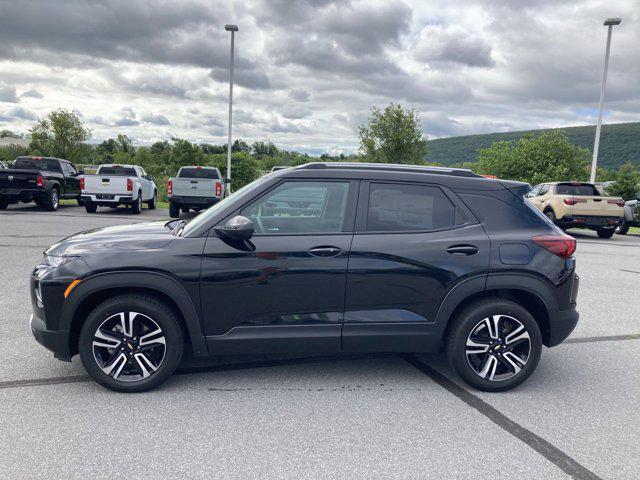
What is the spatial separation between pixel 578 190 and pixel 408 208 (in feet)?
46.7

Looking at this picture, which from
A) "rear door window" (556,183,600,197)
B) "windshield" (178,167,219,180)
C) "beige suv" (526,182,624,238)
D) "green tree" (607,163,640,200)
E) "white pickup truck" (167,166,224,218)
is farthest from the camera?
"green tree" (607,163,640,200)

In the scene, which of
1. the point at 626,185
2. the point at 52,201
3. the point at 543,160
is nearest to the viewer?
the point at 52,201

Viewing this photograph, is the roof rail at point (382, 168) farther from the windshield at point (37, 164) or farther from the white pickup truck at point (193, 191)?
the windshield at point (37, 164)

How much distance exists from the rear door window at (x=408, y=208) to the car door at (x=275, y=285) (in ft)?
0.79

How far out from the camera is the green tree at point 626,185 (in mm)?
28125

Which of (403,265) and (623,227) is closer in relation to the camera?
(403,265)

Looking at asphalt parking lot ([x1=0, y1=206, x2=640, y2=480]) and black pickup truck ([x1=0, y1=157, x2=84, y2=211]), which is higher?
black pickup truck ([x1=0, y1=157, x2=84, y2=211])

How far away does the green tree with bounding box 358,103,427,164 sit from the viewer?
4278 cm

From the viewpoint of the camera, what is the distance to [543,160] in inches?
1585

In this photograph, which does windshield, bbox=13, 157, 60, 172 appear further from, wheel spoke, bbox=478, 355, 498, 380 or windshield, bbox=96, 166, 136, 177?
wheel spoke, bbox=478, 355, 498, 380

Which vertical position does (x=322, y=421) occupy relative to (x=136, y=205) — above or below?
below

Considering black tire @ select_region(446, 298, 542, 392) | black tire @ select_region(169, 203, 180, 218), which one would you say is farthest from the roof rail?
black tire @ select_region(169, 203, 180, 218)

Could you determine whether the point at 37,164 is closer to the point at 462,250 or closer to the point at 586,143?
the point at 462,250

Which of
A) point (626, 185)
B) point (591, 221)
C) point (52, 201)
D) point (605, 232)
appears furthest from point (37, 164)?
point (626, 185)
